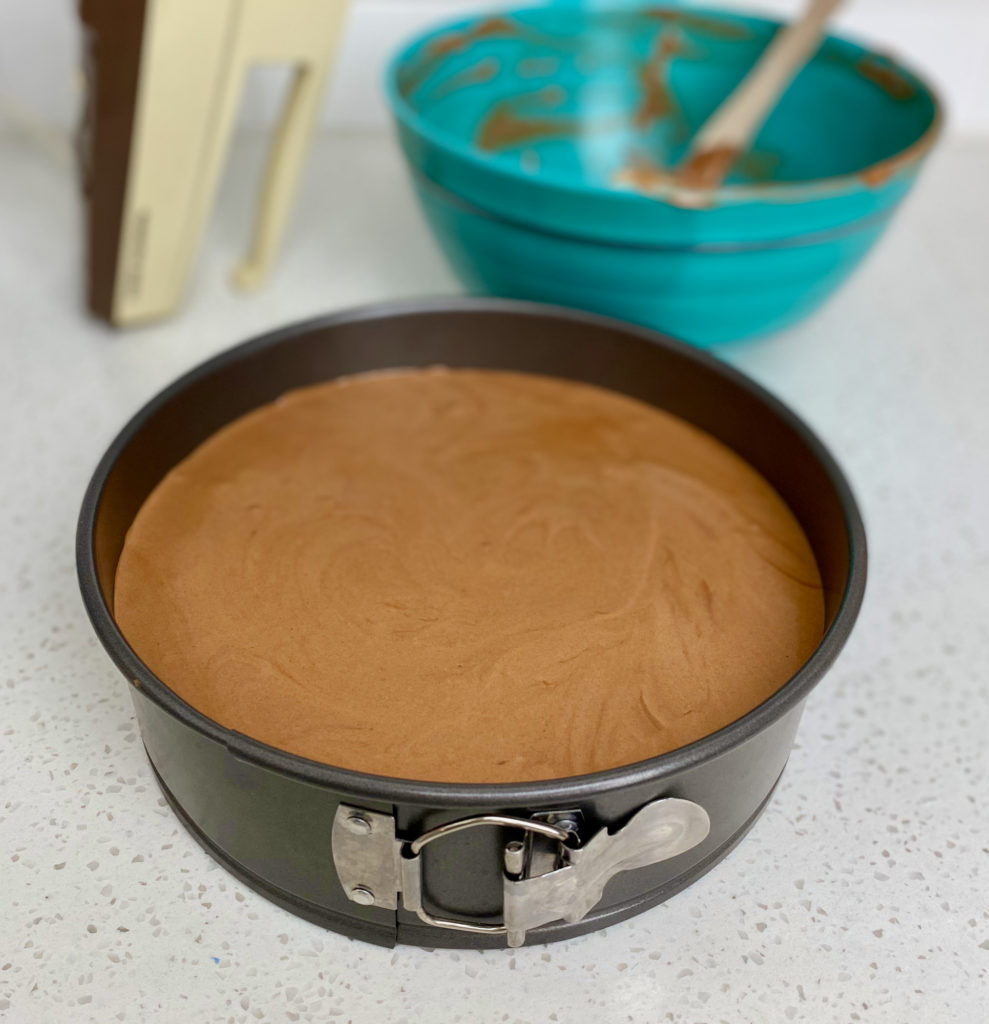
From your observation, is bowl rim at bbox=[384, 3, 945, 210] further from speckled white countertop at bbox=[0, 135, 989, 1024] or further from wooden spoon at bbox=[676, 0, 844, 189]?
speckled white countertop at bbox=[0, 135, 989, 1024]

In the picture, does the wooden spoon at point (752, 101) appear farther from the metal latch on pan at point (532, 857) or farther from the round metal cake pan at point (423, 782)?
the metal latch on pan at point (532, 857)

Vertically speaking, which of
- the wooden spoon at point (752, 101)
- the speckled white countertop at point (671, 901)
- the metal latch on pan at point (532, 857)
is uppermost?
the wooden spoon at point (752, 101)

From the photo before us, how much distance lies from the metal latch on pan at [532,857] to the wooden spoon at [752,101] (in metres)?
0.94

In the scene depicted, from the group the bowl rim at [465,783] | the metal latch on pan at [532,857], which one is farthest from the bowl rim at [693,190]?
the metal latch on pan at [532,857]

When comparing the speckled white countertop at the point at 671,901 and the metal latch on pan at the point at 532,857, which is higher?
the metal latch on pan at the point at 532,857

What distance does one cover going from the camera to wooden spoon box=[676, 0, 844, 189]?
1.31 m

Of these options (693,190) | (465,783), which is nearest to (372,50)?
(693,190)

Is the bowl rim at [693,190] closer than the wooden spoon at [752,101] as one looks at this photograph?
Yes

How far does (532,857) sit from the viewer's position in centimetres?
67

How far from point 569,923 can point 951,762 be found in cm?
37

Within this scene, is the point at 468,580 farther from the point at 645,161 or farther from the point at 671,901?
the point at 645,161

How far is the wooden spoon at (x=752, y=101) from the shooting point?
1312mm

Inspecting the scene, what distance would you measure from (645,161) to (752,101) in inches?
9.1

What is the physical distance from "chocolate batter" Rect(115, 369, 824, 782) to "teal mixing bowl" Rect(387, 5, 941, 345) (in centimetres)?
15
